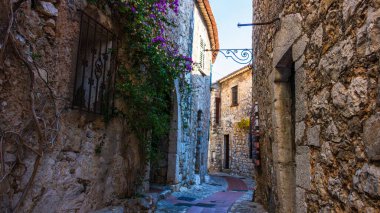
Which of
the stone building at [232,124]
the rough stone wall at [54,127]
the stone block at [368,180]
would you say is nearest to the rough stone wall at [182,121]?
the rough stone wall at [54,127]

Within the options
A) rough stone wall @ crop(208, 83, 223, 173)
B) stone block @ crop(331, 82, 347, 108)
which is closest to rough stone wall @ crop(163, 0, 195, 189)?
stone block @ crop(331, 82, 347, 108)

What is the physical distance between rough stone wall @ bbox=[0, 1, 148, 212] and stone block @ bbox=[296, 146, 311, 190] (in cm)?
210

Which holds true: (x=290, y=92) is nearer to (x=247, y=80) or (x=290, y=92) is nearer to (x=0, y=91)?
(x=0, y=91)

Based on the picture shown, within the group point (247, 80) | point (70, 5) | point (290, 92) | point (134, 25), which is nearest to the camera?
point (70, 5)

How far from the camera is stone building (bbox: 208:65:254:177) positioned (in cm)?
1540

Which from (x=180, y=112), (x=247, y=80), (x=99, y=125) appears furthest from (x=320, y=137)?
(x=247, y=80)

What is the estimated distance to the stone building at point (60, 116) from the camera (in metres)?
2.39

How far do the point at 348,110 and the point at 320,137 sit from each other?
16.5 inches

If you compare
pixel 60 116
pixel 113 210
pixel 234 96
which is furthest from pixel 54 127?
pixel 234 96

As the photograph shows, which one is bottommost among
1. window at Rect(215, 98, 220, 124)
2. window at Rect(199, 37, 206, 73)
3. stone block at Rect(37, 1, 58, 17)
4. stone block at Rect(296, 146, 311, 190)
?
stone block at Rect(296, 146, 311, 190)

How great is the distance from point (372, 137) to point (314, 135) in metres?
0.74

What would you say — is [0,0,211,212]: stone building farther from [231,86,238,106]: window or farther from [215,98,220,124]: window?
[215,98,220,124]: window

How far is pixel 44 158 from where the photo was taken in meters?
2.71

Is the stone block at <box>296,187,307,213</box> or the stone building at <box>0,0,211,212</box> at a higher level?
the stone building at <box>0,0,211,212</box>
